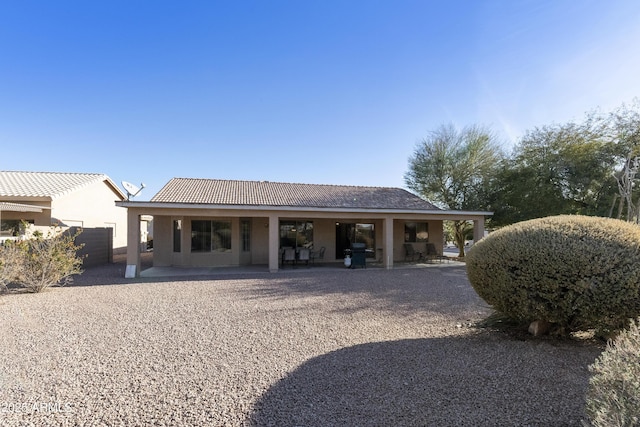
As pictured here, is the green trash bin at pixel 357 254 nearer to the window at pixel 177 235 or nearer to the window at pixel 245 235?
the window at pixel 245 235

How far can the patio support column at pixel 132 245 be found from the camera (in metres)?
10.7

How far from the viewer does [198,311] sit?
21.0ft

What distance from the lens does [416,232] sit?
16.9 metres

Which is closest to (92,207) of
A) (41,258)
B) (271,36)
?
(41,258)

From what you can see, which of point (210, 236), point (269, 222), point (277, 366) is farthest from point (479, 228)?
point (277, 366)

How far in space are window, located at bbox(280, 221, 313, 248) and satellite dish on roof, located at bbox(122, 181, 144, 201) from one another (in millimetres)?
8278

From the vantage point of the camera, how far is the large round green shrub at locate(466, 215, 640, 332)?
364cm

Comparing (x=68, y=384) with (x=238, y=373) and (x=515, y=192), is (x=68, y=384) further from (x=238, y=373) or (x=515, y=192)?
(x=515, y=192)

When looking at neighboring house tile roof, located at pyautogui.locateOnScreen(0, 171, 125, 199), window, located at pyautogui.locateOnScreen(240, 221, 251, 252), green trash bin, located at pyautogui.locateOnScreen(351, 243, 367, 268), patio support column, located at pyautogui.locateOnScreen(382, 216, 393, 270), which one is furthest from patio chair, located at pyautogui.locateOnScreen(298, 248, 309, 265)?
neighboring house tile roof, located at pyautogui.locateOnScreen(0, 171, 125, 199)

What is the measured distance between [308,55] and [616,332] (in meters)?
12.2

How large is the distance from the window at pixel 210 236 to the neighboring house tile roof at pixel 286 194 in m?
1.26

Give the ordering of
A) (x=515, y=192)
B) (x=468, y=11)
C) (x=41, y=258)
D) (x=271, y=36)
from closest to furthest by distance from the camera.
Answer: (x=41, y=258)
(x=468, y=11)
(x=271, y=36)
(x=515, y=192)

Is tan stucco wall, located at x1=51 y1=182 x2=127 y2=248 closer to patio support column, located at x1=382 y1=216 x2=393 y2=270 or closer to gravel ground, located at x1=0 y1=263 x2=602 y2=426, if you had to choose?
gravel ground, located at x1=0 y1=263 x2=602 y2=426

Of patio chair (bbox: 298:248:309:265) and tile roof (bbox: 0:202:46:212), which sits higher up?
tile roof (bbox: 0:202:46:212)
